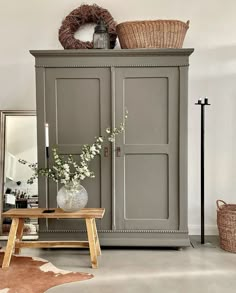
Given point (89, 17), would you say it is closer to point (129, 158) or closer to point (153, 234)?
point (129, 158)

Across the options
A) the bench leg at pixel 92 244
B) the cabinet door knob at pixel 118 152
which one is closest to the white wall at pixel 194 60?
the cabinet door knob at pixel 118 152

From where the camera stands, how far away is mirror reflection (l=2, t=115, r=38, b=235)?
3.99 meters

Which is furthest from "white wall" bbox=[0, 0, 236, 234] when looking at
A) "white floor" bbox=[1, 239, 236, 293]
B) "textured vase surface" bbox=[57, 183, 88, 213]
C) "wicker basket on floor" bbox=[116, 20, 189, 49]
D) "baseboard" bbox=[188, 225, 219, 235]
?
"textured vase surface" bbox=[57, 183, 88, 213]

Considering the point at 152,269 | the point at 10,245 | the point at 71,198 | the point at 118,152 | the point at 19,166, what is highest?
the point at 118,152

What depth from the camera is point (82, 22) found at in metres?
3.99

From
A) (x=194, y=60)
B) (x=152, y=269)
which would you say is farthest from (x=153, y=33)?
(x=152, y=269)

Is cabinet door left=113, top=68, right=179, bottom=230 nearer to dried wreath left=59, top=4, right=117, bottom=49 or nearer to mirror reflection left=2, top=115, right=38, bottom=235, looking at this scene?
dried wreath left=59, top=4, right=117, bottom=49

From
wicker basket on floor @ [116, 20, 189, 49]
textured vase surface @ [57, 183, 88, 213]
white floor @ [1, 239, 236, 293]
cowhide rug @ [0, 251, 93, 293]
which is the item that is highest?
wicker basket on floor @ [116, 20, 189, 49]

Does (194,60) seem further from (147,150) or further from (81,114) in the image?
(81,114)

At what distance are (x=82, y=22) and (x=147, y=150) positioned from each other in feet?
5.26

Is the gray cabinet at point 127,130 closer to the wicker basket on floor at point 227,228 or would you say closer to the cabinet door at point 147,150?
the cabinet door at point 147,150

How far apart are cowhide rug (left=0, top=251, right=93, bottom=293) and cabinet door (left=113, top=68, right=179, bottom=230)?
2.57ft

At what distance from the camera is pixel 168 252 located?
3.50 m

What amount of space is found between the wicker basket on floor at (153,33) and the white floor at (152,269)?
1958mm
